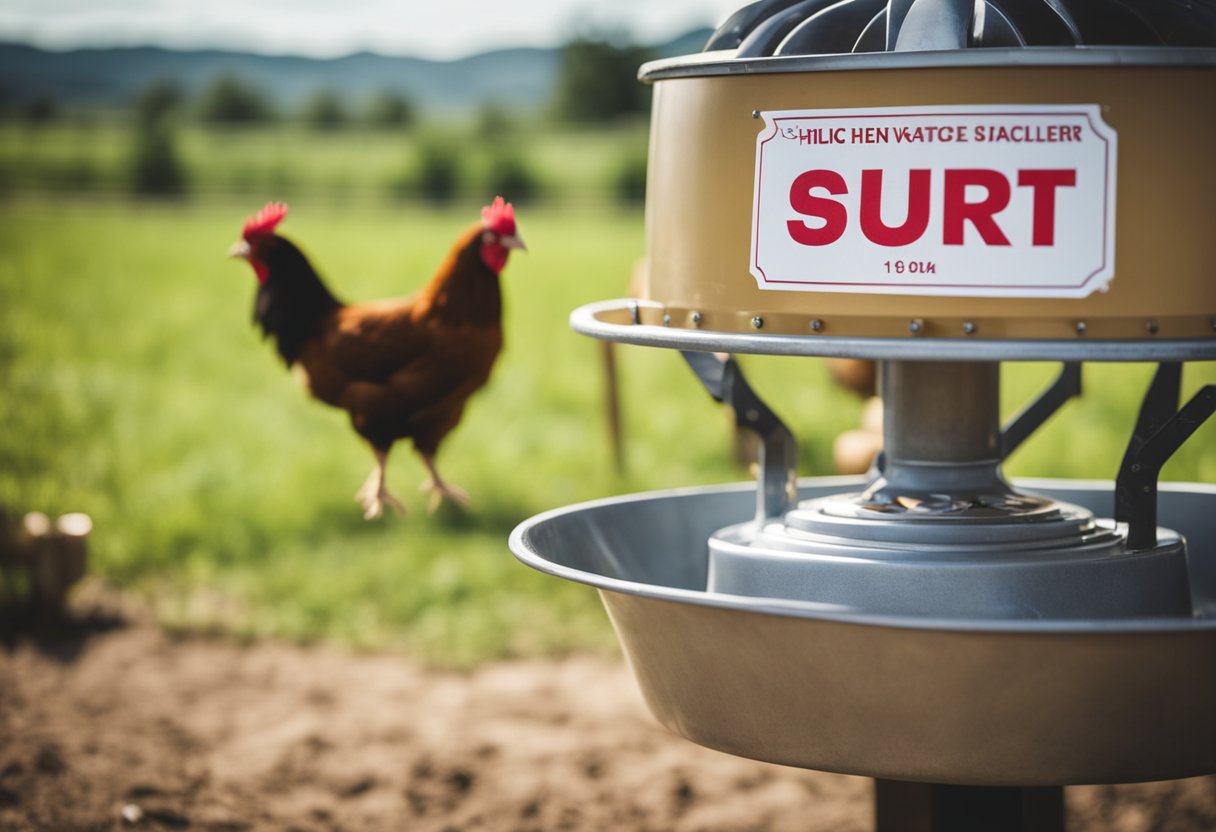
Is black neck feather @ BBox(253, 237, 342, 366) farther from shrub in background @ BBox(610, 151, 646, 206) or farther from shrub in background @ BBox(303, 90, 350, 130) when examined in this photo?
shrub in background @ BBox(303, 90, 350, 130)

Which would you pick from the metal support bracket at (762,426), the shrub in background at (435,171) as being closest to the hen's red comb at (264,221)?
the metal support bracket at (762,426)

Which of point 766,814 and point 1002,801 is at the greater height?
point 1002,801

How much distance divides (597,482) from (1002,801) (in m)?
4.44

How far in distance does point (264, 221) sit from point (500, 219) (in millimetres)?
448

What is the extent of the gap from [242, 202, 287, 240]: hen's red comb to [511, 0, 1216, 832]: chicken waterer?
68 centimetres

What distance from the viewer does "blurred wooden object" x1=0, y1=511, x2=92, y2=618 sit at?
5059 millimetres

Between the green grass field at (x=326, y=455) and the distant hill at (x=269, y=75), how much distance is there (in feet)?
9.52

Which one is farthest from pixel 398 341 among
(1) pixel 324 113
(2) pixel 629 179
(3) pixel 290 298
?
(1) pixel 324 113

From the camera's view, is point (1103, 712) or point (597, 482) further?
point (597, 482)

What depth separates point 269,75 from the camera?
20.8 metres

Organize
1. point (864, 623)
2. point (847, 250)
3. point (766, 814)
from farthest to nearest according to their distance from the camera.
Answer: point (766, 814)
point (847, 250)
point (864, 623)

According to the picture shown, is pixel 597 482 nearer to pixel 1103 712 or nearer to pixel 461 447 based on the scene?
pixel 461 447

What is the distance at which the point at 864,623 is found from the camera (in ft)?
A: 6.39

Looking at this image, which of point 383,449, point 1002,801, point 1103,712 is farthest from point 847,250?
point 1002,801
